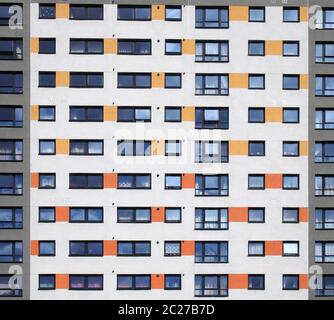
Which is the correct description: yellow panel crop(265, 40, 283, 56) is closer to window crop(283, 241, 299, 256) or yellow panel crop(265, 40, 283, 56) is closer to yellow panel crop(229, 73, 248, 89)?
yellow panel crop(229, 73, 248, 89)

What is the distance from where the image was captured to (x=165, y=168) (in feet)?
88.8

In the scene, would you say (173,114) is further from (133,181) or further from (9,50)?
(9,50)

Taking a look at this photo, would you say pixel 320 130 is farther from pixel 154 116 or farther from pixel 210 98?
pixel 154 116

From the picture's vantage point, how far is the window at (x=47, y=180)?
2684 centimetres

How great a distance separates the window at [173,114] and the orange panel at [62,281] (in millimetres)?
10341

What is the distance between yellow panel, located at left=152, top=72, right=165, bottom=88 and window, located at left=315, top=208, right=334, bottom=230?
11190 millimetres

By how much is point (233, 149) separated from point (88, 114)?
326 inches

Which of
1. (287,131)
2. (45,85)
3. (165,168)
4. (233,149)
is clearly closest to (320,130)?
(287,131)

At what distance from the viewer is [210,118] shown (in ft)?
88.7

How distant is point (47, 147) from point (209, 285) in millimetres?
11789

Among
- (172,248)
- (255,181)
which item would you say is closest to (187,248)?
(172,248)

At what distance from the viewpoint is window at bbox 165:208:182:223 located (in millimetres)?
26984

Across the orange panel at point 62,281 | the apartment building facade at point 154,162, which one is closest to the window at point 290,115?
the apartment building facade at point 154,162

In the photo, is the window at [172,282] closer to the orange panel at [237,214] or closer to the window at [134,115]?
the orange panel at [237,214]
